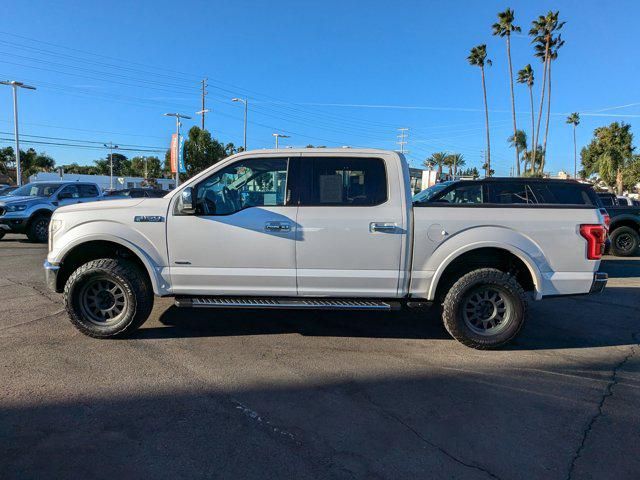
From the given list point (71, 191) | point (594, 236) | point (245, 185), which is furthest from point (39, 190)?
point (594, 236)

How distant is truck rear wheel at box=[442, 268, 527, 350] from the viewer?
4754 millimetres

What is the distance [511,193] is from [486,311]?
4.83m

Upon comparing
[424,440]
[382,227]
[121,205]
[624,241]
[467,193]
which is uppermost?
[467,193]

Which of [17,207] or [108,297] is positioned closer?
[108,297]

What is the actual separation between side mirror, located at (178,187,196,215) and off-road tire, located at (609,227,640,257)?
12.4m

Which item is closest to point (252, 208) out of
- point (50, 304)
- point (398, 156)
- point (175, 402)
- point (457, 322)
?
point (398, 156)

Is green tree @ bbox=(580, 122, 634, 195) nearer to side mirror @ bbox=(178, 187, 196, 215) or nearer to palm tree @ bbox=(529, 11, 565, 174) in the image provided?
palm tree @ bbox=(529, 11, 565, 174)

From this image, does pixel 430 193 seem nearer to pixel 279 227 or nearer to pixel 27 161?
pixel 279 227

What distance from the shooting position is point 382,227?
4.64 meters

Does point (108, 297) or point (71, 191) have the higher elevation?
point (71, 191)

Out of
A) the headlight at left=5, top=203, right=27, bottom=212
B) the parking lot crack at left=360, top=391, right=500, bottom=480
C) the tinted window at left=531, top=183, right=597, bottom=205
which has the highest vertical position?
the tinted window at left=531, top=183, right=597, bottom=205

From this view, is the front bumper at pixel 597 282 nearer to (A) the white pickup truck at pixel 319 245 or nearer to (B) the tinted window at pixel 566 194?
(A) the white pickup truck at pixel 319 245

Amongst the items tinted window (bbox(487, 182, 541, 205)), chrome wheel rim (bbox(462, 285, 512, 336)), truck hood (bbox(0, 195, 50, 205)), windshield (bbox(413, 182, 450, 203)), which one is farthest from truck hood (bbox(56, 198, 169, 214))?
truck hood (bbox(0, 195, 50, 205))

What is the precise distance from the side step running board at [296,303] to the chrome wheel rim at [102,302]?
2.33ft
